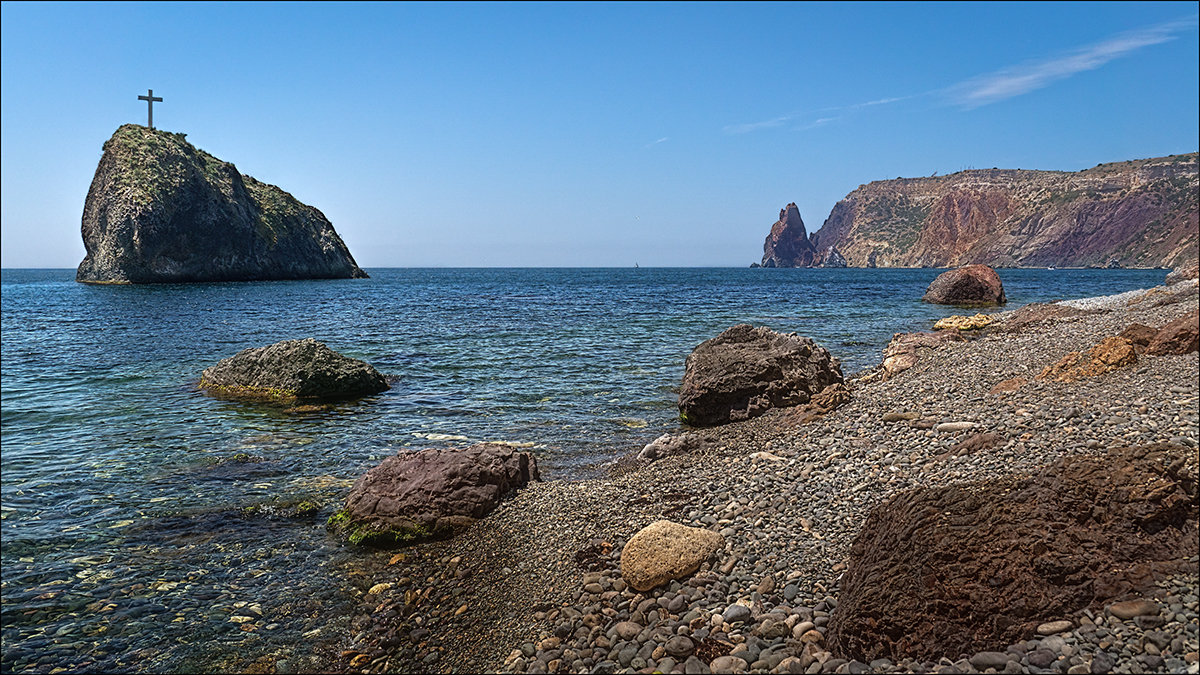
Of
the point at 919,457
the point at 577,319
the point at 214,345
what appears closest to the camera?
the point at 919,457

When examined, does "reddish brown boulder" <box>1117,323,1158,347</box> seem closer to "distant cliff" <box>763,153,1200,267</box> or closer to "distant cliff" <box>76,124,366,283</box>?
"distant cliff" <box>76,124,366,283</box>

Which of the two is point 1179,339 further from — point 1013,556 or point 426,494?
point 426,494

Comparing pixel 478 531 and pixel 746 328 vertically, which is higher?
pixel 746 328

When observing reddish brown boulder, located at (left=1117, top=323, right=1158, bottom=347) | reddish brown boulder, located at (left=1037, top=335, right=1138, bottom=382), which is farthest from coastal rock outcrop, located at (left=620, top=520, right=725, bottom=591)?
reddish brown boulder, located at (left=1117, top=323, right=1158, bottom=347)

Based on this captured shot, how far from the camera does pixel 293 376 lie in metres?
16.0

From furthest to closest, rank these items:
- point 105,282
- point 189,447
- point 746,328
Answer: point 105,282 < point 746,328 < point 189,447

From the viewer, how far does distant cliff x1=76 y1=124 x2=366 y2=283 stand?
3063 inches

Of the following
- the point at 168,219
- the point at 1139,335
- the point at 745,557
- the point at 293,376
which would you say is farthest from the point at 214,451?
the point at 168,219

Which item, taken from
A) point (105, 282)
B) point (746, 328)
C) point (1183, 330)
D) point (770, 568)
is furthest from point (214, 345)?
point (105, 282)

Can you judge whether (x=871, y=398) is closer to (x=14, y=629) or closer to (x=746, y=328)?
(x=746, y=328)

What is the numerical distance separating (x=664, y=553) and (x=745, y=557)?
29.4 inches

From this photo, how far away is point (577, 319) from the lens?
3728 cm

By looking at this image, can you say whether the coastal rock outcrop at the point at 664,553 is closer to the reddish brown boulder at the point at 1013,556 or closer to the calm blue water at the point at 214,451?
the reddish brown boulder at the point at 1013,556

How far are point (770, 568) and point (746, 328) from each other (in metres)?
9.46
